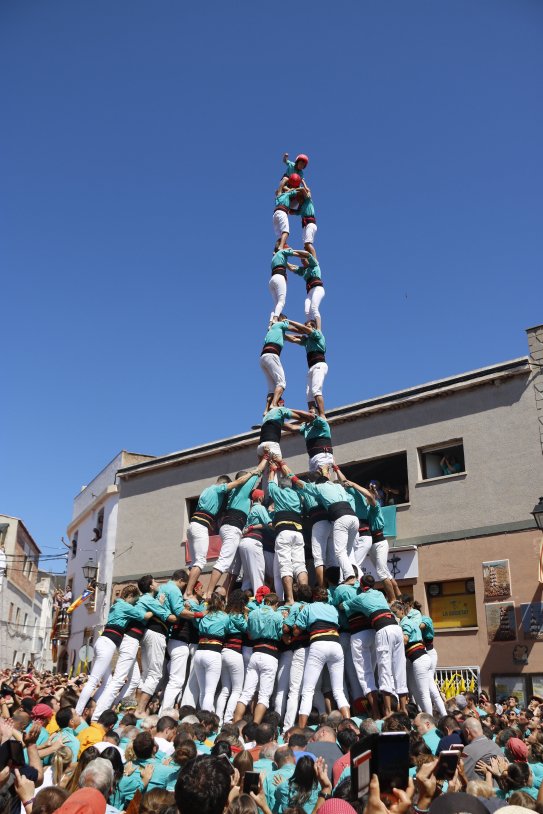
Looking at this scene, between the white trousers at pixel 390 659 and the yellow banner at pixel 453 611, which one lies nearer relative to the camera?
the white trousers at pixel 390 659

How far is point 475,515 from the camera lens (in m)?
19.9

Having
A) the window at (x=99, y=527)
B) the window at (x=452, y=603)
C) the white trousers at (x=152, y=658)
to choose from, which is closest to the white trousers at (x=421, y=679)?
the white trousers at (x=152, y=658)

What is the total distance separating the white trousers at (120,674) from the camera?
1031cm

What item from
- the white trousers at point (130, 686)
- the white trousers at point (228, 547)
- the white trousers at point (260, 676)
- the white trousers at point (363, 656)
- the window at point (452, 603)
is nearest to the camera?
the white trousers at point (363, 656)

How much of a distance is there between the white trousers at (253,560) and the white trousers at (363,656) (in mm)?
2580

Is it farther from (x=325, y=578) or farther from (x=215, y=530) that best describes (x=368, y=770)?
(x=215, y=530)

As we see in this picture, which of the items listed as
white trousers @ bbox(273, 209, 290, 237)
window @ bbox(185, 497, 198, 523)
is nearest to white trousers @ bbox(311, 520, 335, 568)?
white trousers @ bbox(273, 209, 290, 237)

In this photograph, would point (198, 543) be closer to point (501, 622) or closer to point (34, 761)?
point (34, 761)

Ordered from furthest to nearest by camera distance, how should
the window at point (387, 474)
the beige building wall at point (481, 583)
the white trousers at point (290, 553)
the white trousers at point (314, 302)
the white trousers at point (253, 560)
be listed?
1. the window at point (387, 474)
2. the beige building wall at point (481, 583)
3. the white trousers at point (314, 302)
4. the white trousers at point (253, 560)
5. the white trousers at point (290, 553)

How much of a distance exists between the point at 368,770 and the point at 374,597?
7312 millimetres

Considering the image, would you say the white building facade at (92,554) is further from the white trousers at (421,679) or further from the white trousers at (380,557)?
the white trousers at (421,679)

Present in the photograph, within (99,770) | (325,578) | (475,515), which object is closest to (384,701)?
(325,578)

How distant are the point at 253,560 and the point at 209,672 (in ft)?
7.63

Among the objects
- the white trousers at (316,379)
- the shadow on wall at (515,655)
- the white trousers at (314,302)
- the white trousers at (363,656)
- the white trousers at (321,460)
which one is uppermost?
the white trousers at (314,302)
